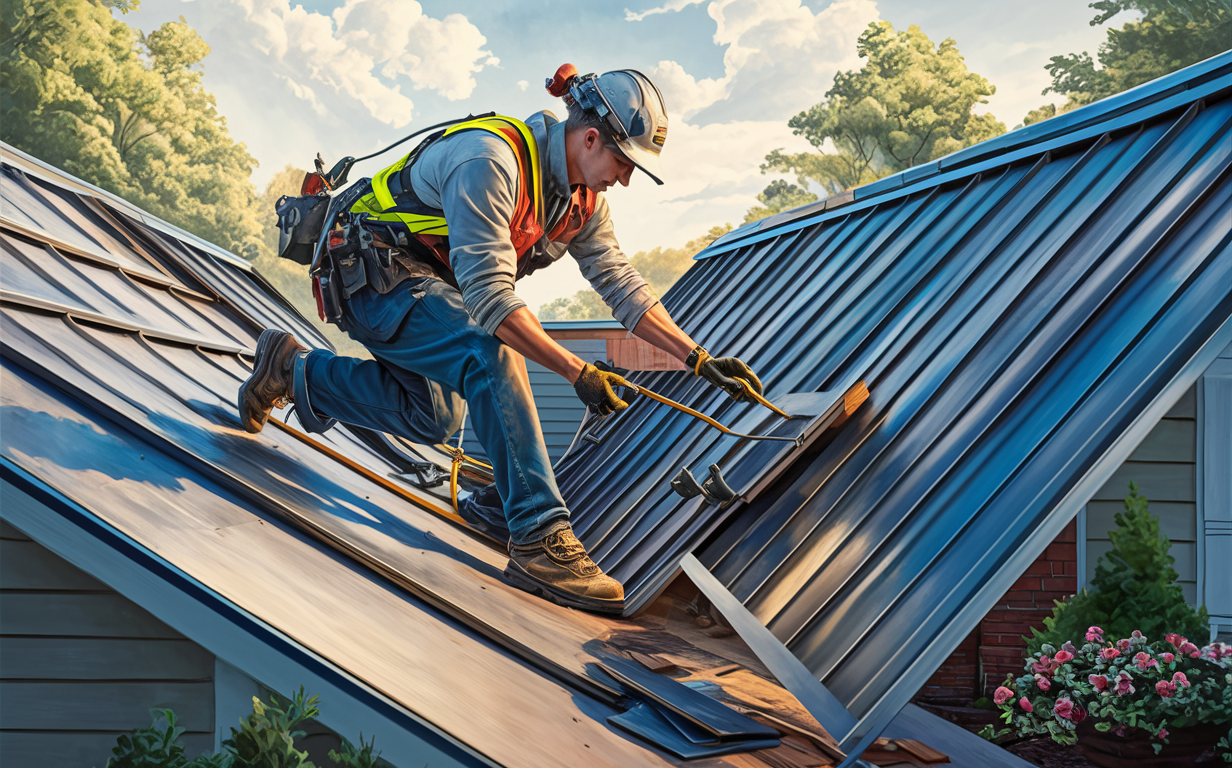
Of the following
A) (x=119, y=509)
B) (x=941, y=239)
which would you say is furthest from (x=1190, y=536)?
(x=119, y=509)

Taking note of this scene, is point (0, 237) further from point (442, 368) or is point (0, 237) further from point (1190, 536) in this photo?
point (1190, 536)

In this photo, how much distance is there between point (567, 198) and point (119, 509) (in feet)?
7.00

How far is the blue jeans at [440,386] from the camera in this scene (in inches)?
132

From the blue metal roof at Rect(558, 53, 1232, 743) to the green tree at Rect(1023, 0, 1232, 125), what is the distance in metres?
34.0

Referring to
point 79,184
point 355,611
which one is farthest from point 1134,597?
point 79,184

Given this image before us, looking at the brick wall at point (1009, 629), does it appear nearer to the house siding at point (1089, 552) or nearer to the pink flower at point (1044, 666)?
the house siding at point (1089, 552)

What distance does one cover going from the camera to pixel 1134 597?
5.20m

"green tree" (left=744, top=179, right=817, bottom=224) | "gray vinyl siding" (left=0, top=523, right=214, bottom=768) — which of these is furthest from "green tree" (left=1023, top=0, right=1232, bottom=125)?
"gray vinyl siding" (left=0, top=523, right=214, bottom=768)

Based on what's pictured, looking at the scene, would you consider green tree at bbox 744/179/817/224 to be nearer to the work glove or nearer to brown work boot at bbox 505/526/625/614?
the work glove

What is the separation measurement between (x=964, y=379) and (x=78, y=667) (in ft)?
10.4

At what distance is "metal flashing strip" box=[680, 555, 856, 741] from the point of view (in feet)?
7.29

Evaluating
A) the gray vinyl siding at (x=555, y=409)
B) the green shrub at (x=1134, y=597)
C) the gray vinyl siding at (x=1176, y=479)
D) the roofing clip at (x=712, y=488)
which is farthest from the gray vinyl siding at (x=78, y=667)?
the gray vinyl siding at (x=555, y=409)

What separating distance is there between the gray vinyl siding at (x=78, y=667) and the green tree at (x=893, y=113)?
44626mm

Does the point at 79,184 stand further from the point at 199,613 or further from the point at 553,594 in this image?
the point at 199,613
